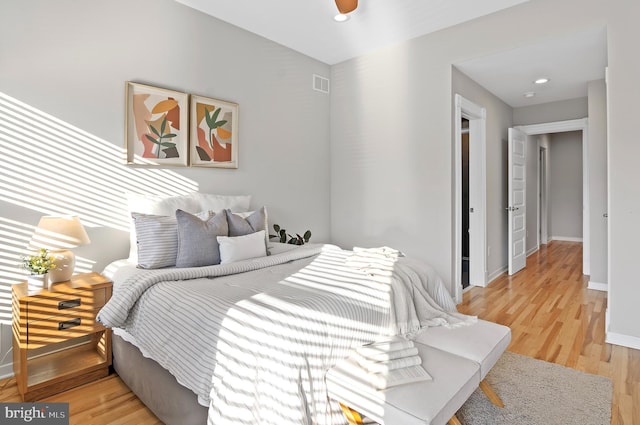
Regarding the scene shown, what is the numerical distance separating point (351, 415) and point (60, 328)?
5.92ft

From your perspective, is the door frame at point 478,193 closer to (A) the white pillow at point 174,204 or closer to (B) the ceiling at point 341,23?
(B) the ceiling at point 341,23

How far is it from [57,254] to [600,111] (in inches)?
219

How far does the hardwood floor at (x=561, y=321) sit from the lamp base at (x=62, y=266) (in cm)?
318

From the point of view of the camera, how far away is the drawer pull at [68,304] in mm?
2115

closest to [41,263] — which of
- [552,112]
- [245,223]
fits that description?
[245,223]

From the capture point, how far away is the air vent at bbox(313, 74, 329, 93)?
446cm

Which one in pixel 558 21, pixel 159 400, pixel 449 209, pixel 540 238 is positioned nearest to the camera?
pixel 159 400

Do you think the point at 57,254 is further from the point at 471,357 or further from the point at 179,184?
the point at 471,357

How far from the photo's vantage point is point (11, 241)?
7.57 feet

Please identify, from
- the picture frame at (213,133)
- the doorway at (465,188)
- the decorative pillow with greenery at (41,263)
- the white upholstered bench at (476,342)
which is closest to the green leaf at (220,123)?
the picture frame at (213,133)

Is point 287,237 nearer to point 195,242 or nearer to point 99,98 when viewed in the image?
point 195,242

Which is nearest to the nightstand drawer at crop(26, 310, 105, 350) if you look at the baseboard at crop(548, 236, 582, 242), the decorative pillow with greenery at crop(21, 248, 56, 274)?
the decorative pillow with greenery at crop(21, 248, 56, 274)

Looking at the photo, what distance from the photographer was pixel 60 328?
211 centimetres

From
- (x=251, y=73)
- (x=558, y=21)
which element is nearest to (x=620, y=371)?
(x=558, y=21)
